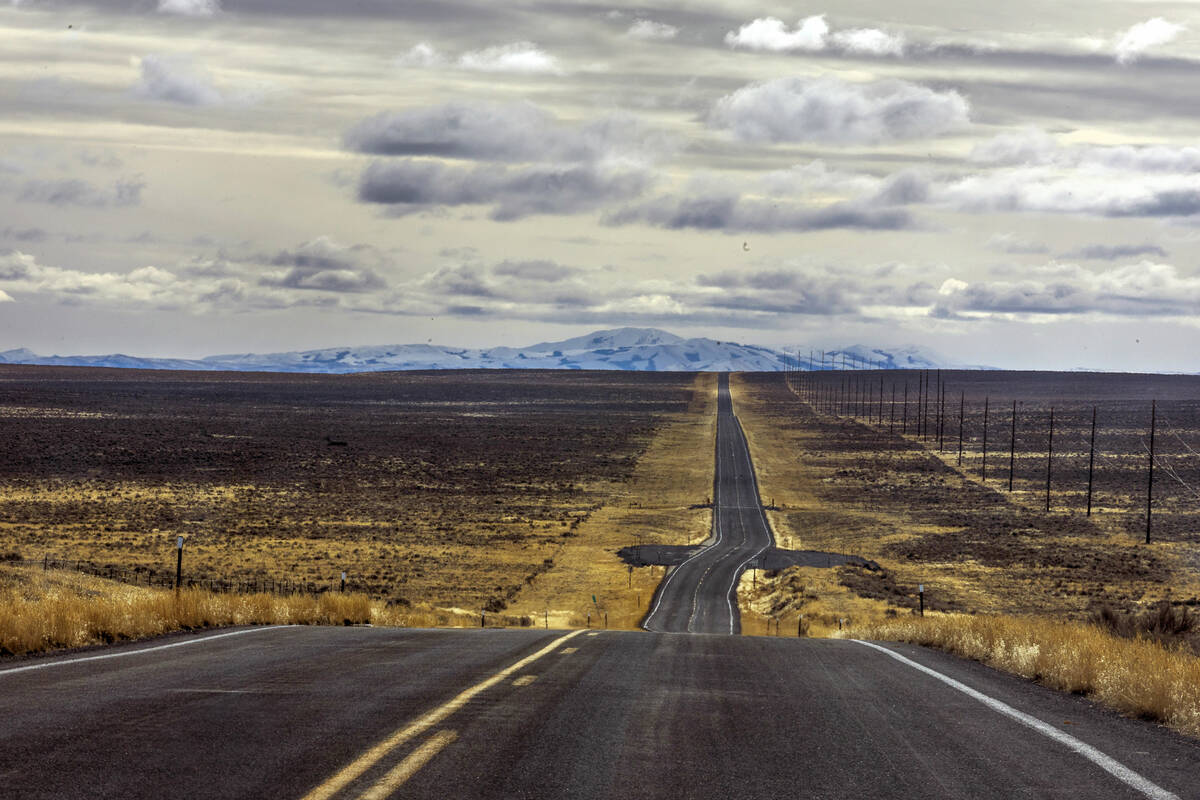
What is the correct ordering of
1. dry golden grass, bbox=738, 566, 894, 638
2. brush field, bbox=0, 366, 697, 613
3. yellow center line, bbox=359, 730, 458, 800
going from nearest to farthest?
yellow center line, bbox=359, 730, 458, 800 → dry golden grass, bbox=738, 566, 894, 638 → brush field, bbox=0, 366, 697, 613

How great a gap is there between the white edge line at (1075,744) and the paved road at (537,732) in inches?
2.0

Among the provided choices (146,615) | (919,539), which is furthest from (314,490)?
(146,615)

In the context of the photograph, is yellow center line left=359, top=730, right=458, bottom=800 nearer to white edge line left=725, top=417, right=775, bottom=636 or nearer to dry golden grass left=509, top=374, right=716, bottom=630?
white edge line left=725, top=417, right=775, bottom=636

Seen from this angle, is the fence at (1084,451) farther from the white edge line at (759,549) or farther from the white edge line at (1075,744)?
Result: the white edge line at (1075,744)

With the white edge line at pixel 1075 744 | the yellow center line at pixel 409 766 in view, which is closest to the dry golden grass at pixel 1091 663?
the white edge line at pixel 1075 744

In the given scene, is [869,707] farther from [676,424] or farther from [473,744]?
[676,424]

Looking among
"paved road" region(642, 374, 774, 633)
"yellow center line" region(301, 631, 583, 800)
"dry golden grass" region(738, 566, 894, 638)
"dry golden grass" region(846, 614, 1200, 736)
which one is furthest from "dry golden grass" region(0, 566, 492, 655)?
"dry golden grass" region(738, 566, 894, 638)

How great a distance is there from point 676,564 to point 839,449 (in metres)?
65.8

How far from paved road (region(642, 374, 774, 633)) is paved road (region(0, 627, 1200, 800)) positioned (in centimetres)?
2660

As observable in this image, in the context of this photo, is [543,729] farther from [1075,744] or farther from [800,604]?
[800,604]

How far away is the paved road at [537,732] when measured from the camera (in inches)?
222

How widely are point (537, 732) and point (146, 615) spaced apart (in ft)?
28.7

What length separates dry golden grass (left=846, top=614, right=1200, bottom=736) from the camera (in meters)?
8.42

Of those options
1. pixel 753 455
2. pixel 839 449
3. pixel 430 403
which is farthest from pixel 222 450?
pixel 430 403
